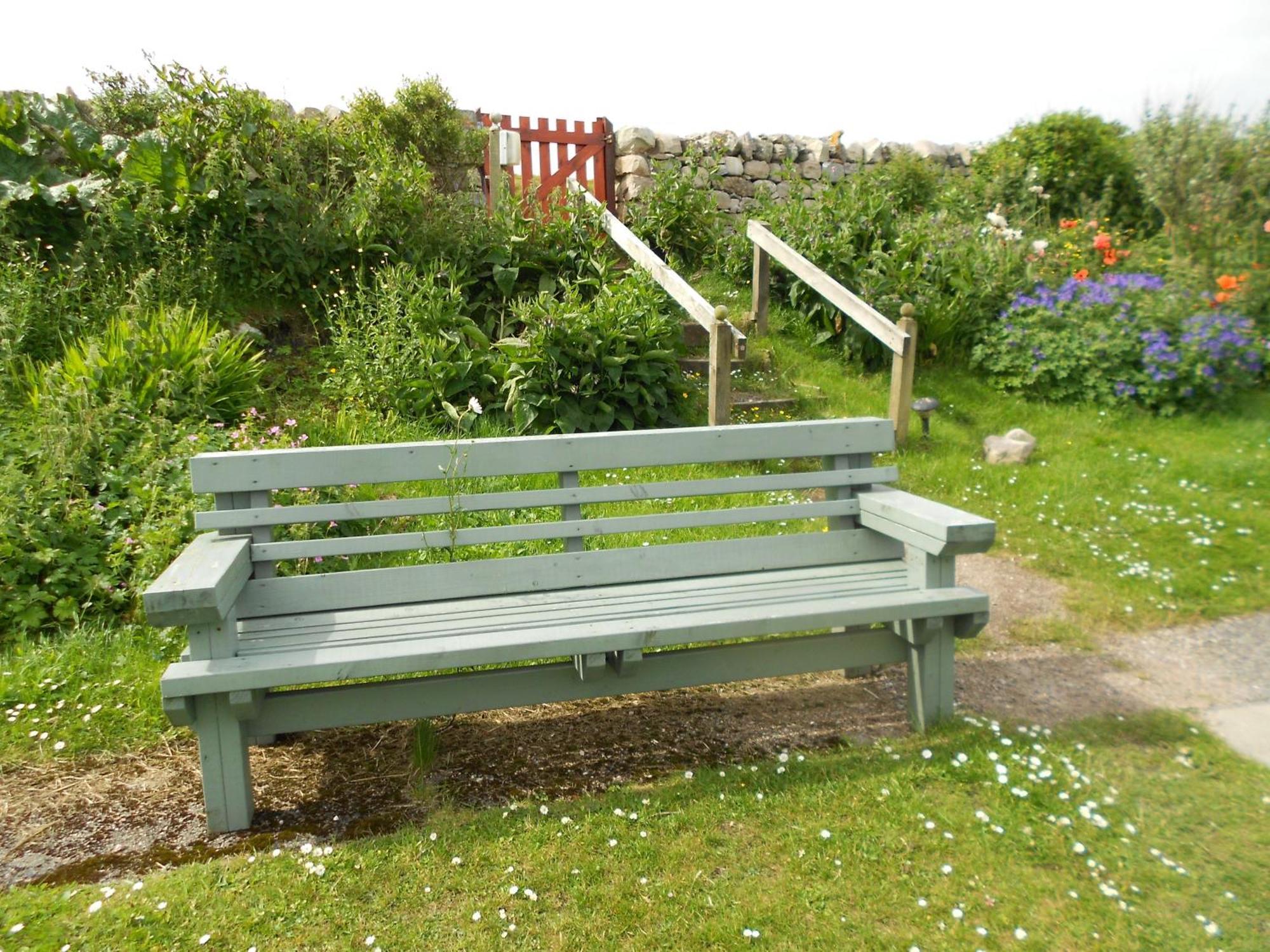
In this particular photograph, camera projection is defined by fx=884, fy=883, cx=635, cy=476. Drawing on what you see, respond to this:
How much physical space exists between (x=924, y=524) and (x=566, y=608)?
1288 millimetres

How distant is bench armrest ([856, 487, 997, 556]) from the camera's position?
301cm

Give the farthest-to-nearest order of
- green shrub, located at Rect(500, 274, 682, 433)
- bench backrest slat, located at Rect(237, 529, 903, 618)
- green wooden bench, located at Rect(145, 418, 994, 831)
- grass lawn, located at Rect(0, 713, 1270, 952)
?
green shrub, located at Rect(500, 274, 682, 433) → bench backrest slat, located at Rect(237, 529, 903, 618) → green wooden bench, located at Rect(145, 418, 994, 831) → grass lawn, located at Rect(0, 713, 1270, 952)

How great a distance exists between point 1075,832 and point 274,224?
631 centimetres

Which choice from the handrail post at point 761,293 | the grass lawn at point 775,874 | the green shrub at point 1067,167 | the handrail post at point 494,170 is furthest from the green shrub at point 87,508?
the green shrub at point 1067,167

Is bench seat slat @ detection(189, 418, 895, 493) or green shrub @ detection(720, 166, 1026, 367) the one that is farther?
green shrub @ detection(720, 166, 1026, 367)

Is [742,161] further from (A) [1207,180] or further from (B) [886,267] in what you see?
(A) [1207,180]

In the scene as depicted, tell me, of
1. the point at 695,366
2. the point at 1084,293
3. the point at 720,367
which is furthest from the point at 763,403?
the point at 1084,293

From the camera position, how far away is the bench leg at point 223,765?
2.57 metres

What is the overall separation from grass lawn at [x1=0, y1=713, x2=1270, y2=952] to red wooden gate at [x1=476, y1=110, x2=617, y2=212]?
7081 millimetres

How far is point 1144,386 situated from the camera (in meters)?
7.14

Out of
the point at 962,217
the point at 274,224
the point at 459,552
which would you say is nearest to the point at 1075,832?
the point at 459,552

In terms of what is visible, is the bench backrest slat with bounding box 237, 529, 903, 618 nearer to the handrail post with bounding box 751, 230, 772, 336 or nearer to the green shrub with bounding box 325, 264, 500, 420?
the green shrub with bounding box 325, 264, 500, 420

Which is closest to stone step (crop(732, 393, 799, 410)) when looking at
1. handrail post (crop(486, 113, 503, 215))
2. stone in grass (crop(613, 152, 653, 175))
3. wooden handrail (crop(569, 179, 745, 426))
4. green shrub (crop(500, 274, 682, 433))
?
wooden handrail (crop(569, 179, 745, 426))

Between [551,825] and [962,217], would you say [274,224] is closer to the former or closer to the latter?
[551,825]
